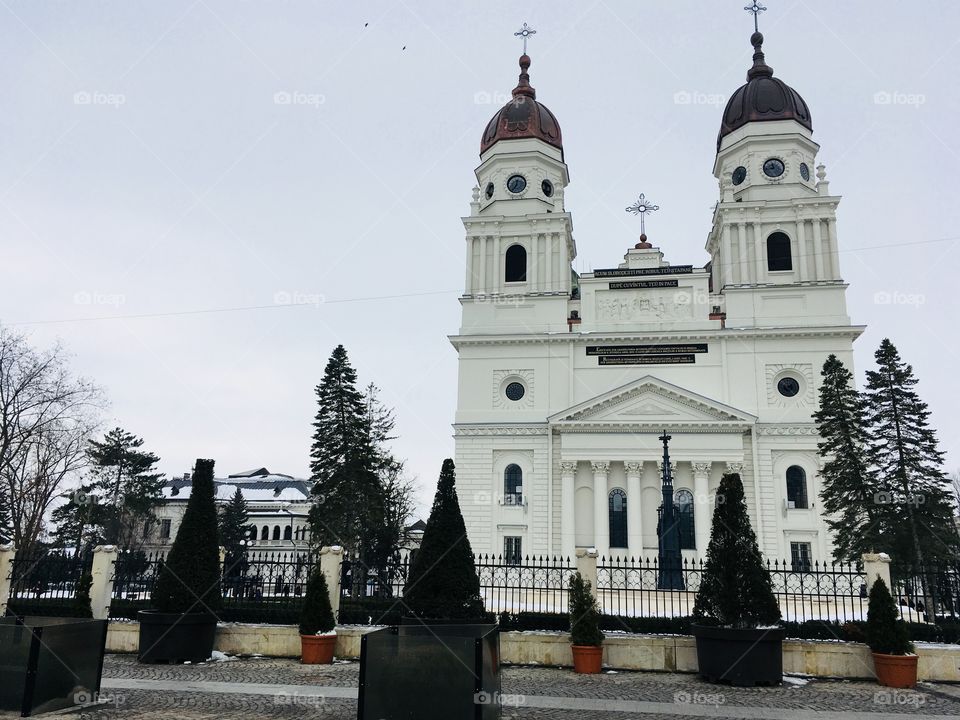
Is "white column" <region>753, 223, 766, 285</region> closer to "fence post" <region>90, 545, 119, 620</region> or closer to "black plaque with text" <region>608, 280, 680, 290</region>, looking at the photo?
"black plaque with text" <region>608, 280, 680, 290</region>

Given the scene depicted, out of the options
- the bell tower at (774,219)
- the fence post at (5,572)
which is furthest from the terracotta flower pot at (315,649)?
the bell tower at (774,219)

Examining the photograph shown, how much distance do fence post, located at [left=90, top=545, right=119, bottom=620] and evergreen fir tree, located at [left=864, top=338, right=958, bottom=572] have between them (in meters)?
27.3

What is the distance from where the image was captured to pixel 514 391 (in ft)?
142

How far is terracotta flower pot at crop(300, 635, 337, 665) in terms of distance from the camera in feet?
48.8

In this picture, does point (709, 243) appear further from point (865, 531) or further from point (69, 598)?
point (69, 598)

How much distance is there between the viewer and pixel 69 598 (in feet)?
65.3

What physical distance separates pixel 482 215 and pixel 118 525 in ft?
104

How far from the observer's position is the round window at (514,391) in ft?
141

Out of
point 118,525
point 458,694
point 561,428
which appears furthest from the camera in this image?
point 118,525

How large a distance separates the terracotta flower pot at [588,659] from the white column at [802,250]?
33809mm

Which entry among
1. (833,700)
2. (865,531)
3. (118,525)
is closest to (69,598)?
(833,700)

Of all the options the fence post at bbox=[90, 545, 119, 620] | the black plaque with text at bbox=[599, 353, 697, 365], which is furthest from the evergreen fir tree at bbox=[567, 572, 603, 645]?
the black plaque with text at bbox=[599, 353, 697, 365]

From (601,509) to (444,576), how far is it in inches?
1040

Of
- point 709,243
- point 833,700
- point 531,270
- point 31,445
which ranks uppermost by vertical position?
point 709,243
